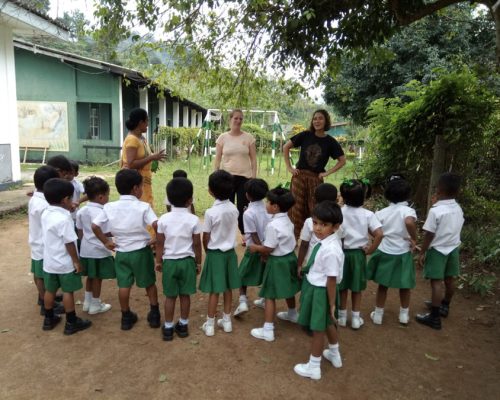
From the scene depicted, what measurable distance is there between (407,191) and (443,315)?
123 cm

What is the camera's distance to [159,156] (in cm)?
386

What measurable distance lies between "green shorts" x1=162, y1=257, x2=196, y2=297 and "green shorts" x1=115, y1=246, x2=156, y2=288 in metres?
0.22

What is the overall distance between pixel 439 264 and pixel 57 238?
2.92 metres

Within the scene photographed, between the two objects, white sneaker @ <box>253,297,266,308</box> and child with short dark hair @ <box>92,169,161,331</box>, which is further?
white sneaker @ <box>253,297,266,308</box>

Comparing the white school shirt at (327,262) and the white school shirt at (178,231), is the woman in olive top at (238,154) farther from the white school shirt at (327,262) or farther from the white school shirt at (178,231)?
the white school shirt at (327,262)

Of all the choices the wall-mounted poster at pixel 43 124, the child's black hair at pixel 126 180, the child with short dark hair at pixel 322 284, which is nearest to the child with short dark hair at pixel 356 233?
the child with short dark hair at pixel 322 284

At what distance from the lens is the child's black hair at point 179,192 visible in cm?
282

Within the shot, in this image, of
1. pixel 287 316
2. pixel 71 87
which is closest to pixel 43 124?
pixel 71 87

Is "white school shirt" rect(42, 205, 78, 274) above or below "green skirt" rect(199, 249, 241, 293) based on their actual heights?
above

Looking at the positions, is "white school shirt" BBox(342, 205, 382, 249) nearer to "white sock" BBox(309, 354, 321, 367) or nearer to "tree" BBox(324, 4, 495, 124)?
"white sock" BBox(309, 354, 321, 367)

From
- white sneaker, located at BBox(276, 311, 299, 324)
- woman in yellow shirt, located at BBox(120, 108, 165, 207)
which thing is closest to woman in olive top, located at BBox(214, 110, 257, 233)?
woman in yellow shirt, located at BBox(120, 108, 165, 207)

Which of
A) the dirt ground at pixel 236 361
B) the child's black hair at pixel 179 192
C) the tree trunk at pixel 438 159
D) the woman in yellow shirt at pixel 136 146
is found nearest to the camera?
the dirt ground at pixel 236 361

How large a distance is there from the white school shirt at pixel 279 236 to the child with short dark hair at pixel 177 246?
1.66ft

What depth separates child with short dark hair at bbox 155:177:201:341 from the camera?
284 centimetres
